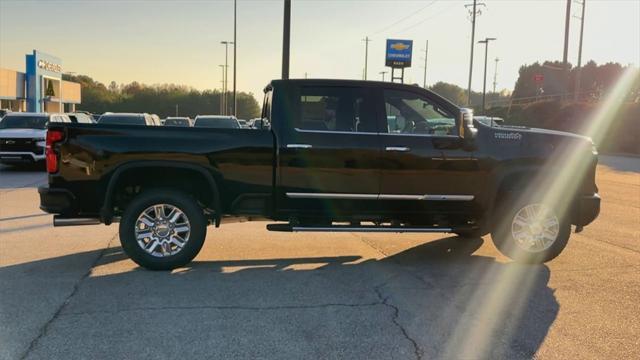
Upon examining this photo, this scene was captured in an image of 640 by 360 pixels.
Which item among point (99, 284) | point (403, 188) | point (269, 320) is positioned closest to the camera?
point (269, 320)

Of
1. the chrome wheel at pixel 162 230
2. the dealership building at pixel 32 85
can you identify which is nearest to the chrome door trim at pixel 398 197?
the chrome wheel at pixel 162 230

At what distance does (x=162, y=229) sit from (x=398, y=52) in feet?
129

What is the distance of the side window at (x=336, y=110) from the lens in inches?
251

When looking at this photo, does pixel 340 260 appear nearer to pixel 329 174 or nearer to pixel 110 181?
pixel 329 174

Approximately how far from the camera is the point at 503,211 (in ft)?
21.7

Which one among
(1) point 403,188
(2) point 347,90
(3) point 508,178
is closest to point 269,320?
(1) point 403,188

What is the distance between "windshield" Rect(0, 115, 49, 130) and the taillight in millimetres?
13013

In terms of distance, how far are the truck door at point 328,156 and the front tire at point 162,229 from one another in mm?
999

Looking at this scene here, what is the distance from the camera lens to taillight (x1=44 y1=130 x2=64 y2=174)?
583 cm

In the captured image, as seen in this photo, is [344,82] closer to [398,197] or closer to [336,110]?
[336,110]

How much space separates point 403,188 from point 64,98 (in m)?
67.2

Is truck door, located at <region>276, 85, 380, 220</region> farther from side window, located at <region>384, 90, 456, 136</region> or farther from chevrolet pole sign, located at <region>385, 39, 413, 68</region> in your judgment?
chevrolet pole sign, located at <region>385, 39, 413, 68</region>

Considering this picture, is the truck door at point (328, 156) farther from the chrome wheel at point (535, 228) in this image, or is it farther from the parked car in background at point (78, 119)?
the parked car in background at point (78, 119)

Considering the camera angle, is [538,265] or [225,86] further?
[225,86]
